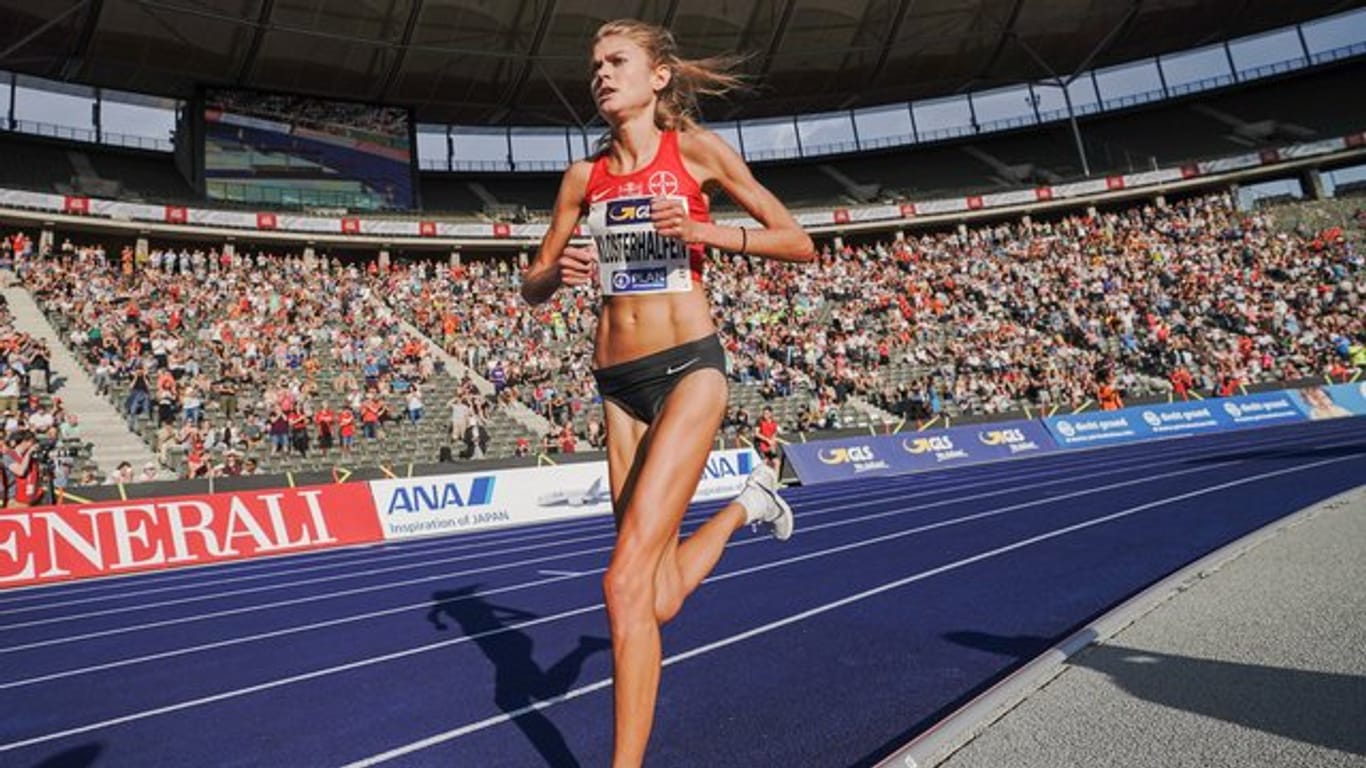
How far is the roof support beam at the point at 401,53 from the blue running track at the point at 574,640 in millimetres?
28361

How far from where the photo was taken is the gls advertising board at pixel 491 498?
557 inches

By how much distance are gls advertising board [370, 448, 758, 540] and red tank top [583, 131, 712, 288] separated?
10791 mm

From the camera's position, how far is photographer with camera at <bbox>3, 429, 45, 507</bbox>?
11914mm

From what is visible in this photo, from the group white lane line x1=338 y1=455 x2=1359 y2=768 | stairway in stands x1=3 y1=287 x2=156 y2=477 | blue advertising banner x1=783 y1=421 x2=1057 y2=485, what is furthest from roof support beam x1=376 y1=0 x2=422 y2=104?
white lane line x1=338 y1=455 x2=1359 y2=768

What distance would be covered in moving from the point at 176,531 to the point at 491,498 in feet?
16.5

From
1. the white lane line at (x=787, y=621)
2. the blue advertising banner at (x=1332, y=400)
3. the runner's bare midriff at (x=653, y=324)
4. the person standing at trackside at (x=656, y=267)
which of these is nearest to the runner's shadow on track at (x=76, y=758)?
the white lane line at (x=787, y=621)

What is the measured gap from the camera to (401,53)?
35.2m

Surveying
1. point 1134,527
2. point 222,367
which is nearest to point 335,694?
point 1134,527

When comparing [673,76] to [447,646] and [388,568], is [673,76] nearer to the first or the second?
[447,646]

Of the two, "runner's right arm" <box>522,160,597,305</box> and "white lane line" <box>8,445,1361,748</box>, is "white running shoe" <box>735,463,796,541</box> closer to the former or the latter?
"white lane line" <box>8,445,1361,748</box>

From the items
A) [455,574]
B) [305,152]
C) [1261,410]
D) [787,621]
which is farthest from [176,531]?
[305,152]

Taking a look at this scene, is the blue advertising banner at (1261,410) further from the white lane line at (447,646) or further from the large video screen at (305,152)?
the large video screen at (305,152)

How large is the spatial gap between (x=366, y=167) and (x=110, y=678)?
116 feet

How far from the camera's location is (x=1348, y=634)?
3.42m
